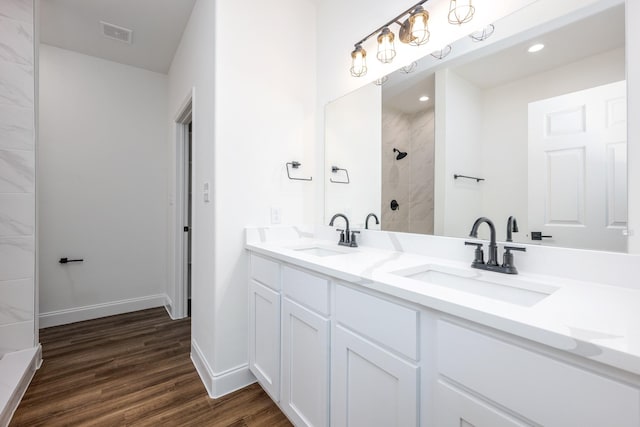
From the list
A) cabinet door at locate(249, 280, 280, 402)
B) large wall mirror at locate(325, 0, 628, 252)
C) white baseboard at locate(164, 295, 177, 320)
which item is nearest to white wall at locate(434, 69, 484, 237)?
large wall mirror at locate(325, 0, 628, 252)

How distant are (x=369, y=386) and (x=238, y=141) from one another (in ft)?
4.97

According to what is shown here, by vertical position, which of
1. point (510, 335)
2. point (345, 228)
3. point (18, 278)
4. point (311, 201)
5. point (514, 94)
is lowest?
point (18, 278)

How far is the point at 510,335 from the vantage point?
619 millimetres

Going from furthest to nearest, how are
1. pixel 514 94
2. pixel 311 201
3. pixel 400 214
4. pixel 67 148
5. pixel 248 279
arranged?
pixel 67 148 → pixel 311 201 → pixel 248 279 → pixel 400 214 → pixel 514 94

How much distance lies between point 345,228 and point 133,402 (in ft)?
5.39

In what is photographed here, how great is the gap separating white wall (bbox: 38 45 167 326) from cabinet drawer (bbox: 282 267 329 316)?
8.21ft

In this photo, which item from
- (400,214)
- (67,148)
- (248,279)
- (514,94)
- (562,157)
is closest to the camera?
(562,157)

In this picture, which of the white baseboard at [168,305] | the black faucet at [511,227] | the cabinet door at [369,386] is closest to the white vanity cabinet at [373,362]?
the cabinet door at [369,386]

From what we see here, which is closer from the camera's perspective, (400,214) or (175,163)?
(400,214)

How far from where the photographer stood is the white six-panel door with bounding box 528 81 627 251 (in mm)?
907

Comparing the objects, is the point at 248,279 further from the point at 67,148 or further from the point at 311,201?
the point at 67,148

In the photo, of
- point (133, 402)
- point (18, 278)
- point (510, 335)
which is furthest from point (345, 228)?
point (18, 278)

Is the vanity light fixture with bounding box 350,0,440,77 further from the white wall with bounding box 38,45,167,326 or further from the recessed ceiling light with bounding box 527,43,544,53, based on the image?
the white wall with bounding box 38,45,167,326

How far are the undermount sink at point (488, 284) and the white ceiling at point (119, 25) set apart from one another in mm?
2528
